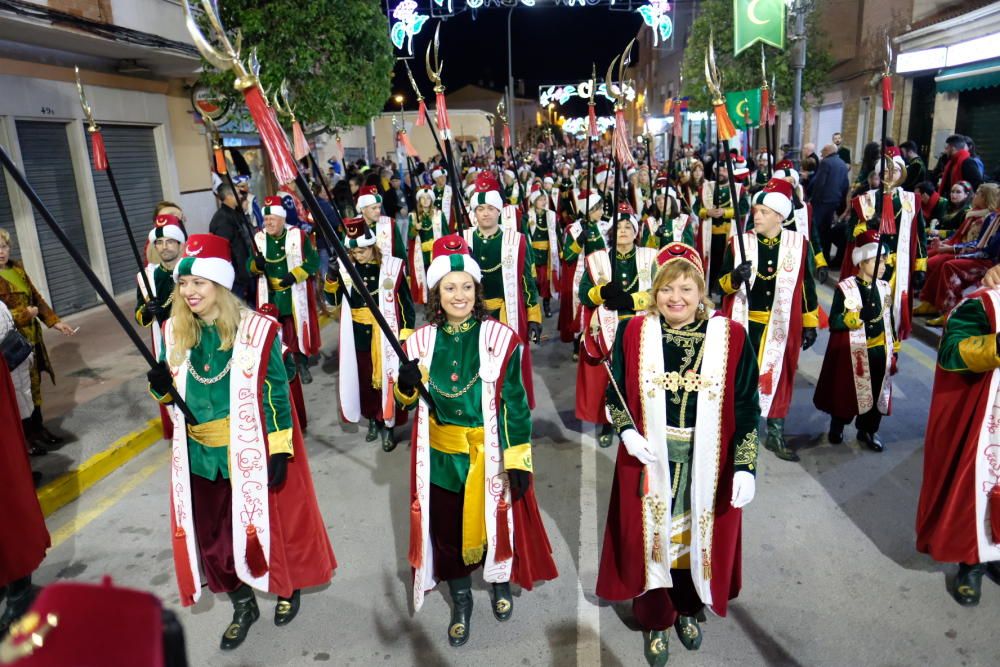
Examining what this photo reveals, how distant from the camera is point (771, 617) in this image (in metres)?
3.71

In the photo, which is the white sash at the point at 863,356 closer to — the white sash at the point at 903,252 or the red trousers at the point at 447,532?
the white sash at the point at 903,252

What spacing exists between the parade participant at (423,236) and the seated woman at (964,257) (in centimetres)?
630

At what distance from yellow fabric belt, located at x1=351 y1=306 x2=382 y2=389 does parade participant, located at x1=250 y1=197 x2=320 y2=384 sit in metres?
1.41

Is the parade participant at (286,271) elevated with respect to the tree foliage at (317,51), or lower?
lower

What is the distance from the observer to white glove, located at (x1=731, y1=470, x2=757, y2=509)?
3.01 meters

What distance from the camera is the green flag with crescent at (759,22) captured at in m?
12.8

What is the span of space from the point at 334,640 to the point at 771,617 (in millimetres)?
2328

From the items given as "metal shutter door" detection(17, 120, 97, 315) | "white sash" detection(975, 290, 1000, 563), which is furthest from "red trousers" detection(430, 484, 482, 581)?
"metal shutter door" detection(17, 120, 97, 315)

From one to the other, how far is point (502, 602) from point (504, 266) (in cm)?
336

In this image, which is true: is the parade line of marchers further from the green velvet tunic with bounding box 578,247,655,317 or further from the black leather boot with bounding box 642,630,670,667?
the green velvet tunic with bounding box 578,247,655,317

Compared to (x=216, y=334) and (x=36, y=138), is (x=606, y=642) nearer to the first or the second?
(x=216, y=334)

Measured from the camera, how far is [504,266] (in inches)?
253

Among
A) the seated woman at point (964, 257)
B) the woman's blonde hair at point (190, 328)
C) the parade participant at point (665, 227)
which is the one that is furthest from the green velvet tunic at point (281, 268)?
the seated woman at point (964, 257)

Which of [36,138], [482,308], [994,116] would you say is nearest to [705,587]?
[482,308]
